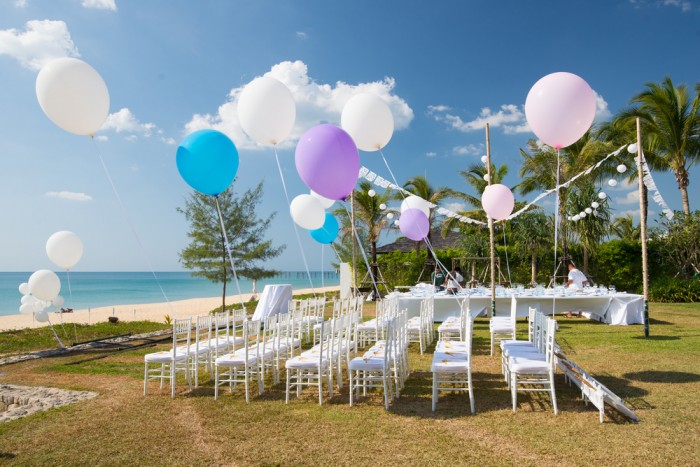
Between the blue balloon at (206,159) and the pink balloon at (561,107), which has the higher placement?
the pink balloon at (561,107)

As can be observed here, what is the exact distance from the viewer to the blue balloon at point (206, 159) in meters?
6.83

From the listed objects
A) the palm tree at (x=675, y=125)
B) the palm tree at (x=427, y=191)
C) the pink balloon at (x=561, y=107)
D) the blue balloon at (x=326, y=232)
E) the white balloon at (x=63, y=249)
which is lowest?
the white balloon at (x=63, y=249)

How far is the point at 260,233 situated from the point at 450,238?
13.9 meters

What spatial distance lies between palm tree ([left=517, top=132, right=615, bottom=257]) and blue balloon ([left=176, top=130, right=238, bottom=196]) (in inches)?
608

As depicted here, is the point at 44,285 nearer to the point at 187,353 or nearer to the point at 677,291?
the point at 187,353

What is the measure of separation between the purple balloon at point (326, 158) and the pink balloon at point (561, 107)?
2709mm

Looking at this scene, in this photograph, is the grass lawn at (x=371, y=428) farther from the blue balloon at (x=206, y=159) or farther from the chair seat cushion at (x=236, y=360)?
the blue balloon at (x=206, y=159)

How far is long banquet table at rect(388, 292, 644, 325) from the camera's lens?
1194 cm

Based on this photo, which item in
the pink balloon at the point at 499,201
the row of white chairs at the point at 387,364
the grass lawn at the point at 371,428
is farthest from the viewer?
the pink balloon at the point at 499,201

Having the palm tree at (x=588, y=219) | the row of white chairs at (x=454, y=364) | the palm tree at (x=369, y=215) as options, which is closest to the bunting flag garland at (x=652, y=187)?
the palm tree at (x=588, y=219)

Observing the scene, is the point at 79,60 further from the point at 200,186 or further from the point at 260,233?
the point at 260,233

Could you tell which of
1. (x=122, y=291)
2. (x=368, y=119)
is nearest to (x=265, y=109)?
(x=368, y=119)

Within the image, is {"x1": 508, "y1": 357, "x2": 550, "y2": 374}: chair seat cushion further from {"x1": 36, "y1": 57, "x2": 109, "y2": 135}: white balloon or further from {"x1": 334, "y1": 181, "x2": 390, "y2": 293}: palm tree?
{"x1": 334, "y1": 181, "x2": 390, "y2": 293}: palm tree

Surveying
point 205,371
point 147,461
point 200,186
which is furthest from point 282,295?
point 147,461
